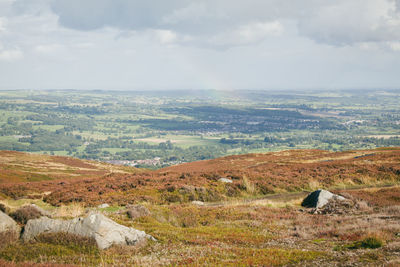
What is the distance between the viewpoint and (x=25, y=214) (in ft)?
54.6

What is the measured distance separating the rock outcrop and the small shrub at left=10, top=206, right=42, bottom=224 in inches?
130

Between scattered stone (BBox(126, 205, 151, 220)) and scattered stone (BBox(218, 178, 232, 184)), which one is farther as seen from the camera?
scattered stone (BBox(218, 178, 232, 184))

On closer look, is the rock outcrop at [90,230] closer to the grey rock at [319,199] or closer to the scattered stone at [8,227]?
the scattered stone at [8,227]

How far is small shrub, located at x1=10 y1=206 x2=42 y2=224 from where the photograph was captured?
16.5 metres

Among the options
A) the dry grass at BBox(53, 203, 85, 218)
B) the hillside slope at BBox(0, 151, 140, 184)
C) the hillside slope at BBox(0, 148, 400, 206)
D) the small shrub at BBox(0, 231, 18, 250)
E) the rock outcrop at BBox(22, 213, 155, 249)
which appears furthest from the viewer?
the hillside slope at BBox(0, 151, 140, 184)

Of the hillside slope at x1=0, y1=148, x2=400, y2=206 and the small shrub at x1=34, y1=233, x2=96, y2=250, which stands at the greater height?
the small shrub at x1=34, y1=233, x2=96, y2=250

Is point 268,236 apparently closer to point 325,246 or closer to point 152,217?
point 325,246

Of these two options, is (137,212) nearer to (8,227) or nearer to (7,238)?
(8,227)

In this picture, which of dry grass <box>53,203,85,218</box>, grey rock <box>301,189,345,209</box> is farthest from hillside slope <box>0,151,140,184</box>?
grey rock <box>301,189,345,209</box>

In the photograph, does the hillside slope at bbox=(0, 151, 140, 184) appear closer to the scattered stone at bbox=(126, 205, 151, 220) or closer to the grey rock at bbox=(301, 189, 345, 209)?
the scattered stone at bbox=(126, 205, 151, 220)

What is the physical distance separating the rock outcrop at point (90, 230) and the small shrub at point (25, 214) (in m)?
3.29

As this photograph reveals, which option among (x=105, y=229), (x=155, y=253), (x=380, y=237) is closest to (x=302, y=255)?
(x=380, y=237)

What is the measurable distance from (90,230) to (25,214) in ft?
19.4

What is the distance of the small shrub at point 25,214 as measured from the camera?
16.5 meters
